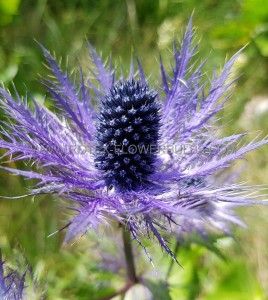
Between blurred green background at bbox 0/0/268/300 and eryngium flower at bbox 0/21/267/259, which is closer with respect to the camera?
eryngium flower at bbox 0/21/267/259

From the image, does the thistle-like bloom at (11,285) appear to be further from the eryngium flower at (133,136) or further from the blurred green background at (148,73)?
the blurred green background at (148,73)

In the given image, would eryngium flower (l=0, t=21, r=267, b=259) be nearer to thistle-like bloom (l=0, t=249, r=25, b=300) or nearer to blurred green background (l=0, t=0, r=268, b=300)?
thistle-like bloom (l=0, t=249, r=25, b=300)

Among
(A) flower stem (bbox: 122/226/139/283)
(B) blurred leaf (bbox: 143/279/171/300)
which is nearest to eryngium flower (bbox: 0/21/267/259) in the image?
(A) flower stem (bbox: 122/226/139/283)

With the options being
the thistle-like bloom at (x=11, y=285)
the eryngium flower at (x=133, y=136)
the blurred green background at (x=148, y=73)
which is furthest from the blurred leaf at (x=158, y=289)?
the thistle-like bloom at (x=11, y=285)

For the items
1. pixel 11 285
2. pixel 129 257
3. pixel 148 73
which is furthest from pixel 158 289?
pixel 148 73

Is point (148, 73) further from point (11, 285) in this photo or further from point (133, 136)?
point (11, 285)

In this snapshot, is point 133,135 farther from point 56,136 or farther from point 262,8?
point 262,8

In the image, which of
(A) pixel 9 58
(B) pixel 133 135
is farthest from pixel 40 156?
(A) pixel 9 58
